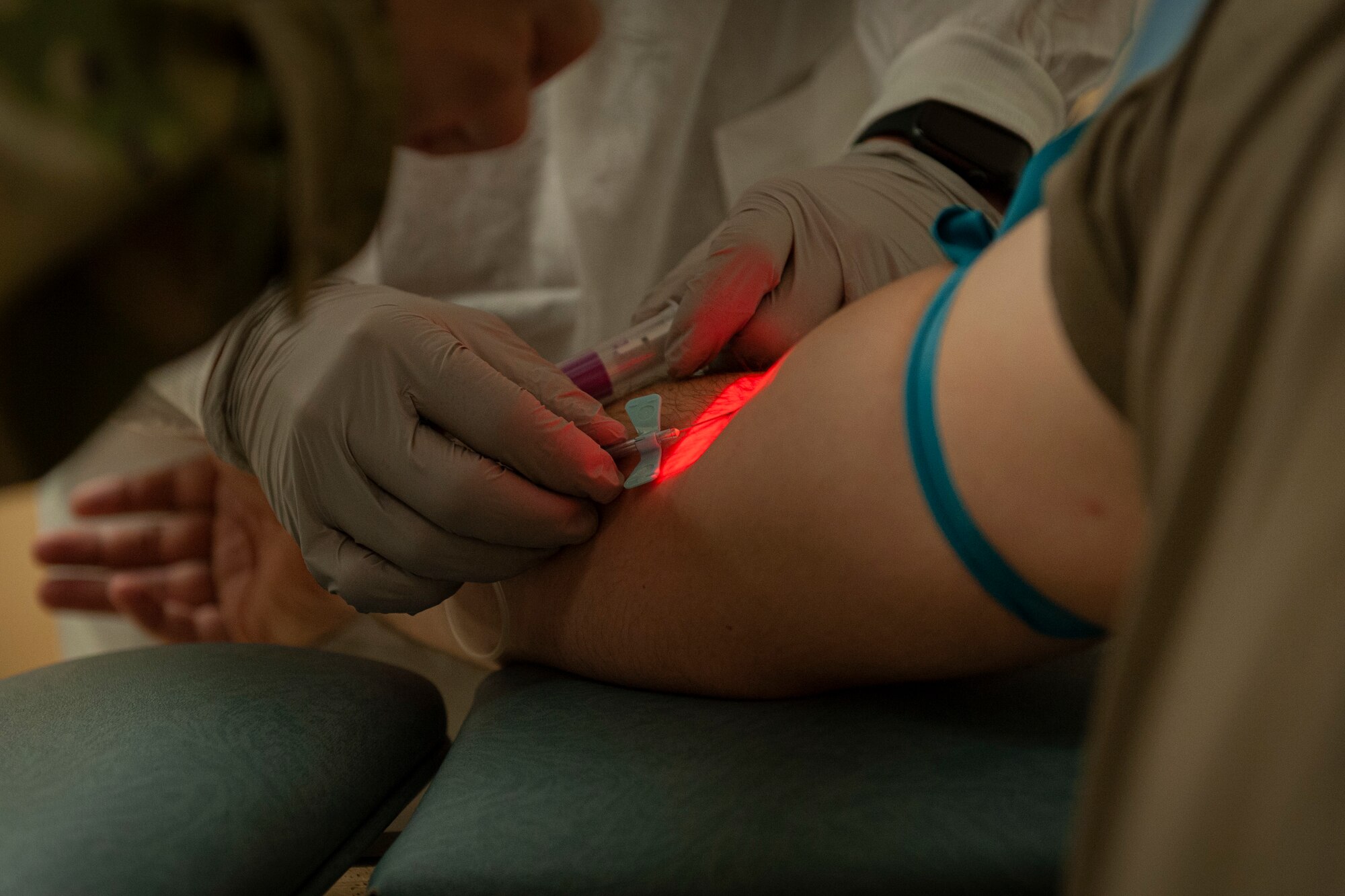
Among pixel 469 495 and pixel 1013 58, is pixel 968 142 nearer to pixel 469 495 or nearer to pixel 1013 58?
pixel 1013 58

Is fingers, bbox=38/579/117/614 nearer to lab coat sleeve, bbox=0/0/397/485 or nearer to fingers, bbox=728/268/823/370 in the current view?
fingers, bbox=728/268/823/370

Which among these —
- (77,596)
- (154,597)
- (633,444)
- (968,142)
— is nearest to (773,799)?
(633,444)

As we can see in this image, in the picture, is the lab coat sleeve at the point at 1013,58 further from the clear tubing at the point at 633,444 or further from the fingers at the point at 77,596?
the fingers at the point at 77,596

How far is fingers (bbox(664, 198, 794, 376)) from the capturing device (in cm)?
79

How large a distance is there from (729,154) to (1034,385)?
2.75 ft

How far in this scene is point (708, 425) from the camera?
80 centimetres

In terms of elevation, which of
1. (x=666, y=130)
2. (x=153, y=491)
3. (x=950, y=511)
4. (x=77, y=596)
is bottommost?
(x=77, y=596)

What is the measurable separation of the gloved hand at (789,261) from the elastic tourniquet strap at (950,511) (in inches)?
11.0

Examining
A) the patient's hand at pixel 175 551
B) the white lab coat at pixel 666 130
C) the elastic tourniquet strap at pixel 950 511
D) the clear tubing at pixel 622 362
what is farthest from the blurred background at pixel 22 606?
the elastic tourniquet strap at pixel 950 511

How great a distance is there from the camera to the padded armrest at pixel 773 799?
0.48 meters

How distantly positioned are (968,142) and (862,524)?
0.70 meters

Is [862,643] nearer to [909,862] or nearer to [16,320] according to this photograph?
[909,862]

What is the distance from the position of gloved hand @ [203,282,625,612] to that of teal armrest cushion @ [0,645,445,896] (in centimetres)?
10

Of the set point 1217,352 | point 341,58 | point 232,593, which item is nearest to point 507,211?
point 232,593
